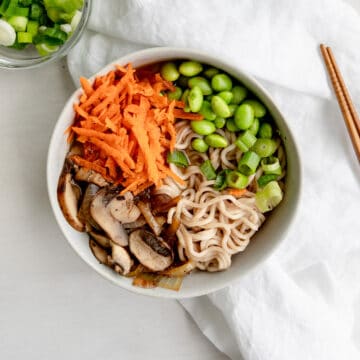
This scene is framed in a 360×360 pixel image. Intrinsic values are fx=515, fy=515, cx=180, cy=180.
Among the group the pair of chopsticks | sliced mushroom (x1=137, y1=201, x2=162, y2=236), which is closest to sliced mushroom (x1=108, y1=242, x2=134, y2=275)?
sliced mushroom (x1=137, y1=201, x2=162, y2=236)

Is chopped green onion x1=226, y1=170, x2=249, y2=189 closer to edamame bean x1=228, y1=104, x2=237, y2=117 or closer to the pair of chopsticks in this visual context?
edamame bean x1=228, y1=104, x2=237, y2=117

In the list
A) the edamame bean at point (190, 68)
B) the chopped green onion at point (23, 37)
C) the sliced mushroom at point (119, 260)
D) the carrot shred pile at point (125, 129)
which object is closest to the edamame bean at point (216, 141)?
the carrot shred pile at point (125, 129)

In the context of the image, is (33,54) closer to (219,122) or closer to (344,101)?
(219,122)

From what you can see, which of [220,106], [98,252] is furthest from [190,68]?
[98,252]

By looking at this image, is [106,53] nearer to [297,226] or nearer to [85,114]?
[85,114]

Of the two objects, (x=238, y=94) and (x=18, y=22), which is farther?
(x=18, y=22)

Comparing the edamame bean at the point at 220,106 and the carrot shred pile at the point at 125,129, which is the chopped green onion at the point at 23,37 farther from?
the edamame bean at the point at 220,106

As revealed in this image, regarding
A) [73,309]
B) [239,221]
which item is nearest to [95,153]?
[239,221]
